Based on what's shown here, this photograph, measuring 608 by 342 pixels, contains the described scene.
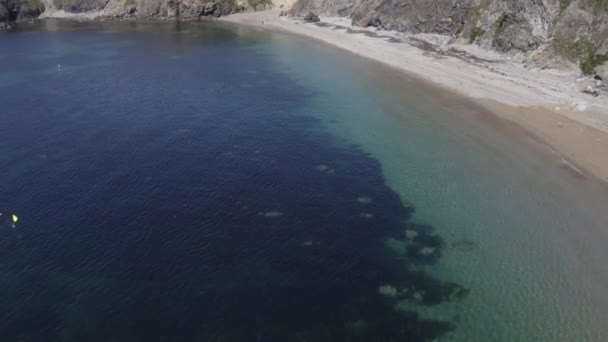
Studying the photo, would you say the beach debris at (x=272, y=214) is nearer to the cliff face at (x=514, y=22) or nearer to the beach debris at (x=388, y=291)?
the beach debris at (x=388, y=291)

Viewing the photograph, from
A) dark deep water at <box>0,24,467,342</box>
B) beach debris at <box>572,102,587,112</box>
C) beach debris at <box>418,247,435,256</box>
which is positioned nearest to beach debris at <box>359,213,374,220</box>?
dark deep water at <box>0,24,467,342</box>

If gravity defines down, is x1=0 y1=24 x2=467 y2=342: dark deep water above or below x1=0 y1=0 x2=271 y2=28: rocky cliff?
below

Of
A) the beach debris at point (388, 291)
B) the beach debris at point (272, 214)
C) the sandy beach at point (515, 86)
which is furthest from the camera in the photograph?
the sandy beach at point (515, 86)

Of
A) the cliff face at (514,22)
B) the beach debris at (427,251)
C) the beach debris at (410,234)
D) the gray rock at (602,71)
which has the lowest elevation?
the beach debris at (427,251)

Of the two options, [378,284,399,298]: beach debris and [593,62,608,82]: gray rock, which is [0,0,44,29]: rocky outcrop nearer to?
[593,62,608,82]: gray rock

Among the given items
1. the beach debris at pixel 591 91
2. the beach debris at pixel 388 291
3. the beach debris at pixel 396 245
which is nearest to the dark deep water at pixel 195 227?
the beach debris at pixel 388 291

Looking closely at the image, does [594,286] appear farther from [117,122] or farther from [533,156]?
[117,122]
